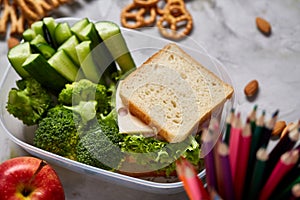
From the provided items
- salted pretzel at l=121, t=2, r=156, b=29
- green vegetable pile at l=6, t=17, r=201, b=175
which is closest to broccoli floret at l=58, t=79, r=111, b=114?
green vegetable pile at l=6, t=17, r=201, b=175

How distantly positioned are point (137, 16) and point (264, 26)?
0.40 meters

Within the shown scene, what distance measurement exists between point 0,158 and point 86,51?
373 mm

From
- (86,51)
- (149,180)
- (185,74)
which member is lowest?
(149,180)

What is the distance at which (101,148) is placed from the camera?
4.59ft

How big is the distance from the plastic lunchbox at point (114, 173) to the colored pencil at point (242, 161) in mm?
381

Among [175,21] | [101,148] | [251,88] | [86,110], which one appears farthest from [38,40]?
[251,88]

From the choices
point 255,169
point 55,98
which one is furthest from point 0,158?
point 255,169

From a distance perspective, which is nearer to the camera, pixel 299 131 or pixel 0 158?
pixel 299 131

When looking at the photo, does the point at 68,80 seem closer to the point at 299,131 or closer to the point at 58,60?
the point at 58,60

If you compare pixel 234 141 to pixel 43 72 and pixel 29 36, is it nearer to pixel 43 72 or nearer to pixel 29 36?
pixel 43 72

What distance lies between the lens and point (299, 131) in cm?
94

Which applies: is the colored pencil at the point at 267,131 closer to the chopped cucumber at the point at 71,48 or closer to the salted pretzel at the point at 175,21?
the chopped cucumber at the point at 71,48

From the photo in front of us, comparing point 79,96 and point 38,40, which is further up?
point 38,40

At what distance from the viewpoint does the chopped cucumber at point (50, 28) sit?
158 centimetres
